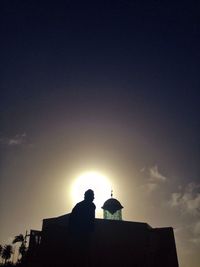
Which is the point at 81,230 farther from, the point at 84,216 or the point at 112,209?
the point at 112,209

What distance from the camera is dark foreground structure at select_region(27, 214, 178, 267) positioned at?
681 inches

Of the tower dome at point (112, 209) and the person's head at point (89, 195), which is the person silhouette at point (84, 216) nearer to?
the person's head at point (89, 195)

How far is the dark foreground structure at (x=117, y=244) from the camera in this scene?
17.3 metres

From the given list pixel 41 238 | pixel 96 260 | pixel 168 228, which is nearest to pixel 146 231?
pixel 168 228

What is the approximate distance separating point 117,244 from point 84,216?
14212mm

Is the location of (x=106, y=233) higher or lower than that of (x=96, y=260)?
higher

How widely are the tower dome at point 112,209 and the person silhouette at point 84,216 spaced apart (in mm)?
28844

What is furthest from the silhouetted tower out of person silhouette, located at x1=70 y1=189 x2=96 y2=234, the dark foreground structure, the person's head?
person silhouette, located at x1=70 y1=189 x2=96 y2=234

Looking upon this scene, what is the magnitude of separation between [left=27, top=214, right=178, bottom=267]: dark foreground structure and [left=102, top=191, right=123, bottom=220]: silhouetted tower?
47.5 ft

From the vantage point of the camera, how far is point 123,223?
19875mm

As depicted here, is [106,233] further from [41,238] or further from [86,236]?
[86,236]

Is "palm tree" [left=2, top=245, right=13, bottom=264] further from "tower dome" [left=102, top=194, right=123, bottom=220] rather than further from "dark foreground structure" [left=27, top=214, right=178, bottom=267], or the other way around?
"dark foreground structure" [left=27, top=214, right=178, bottom=267]

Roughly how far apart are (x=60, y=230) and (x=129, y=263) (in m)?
5.32

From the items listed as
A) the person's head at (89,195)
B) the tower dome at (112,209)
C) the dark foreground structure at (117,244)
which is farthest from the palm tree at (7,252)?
the person's head at (89,195)
